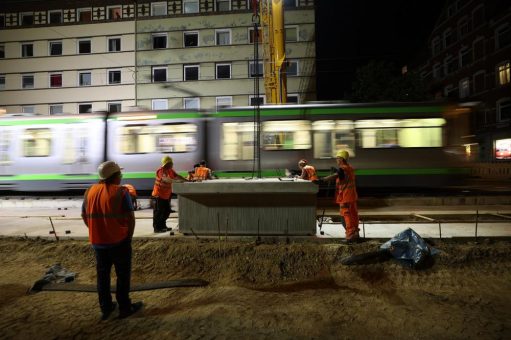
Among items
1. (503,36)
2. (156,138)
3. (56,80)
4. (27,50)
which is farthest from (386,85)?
(27,50)

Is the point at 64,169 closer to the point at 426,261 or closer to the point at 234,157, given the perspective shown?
the point at 234,157

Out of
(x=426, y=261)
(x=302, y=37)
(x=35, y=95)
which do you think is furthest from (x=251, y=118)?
(x=35, y=95)

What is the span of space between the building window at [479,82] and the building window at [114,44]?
3005 cm

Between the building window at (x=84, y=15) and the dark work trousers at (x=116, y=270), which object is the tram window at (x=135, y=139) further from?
the building window at (x=84, y=15)

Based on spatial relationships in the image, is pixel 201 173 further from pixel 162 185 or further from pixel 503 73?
pixel 503 73

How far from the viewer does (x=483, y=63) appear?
96.7ft

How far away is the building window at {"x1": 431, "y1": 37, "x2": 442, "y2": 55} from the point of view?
36969mm

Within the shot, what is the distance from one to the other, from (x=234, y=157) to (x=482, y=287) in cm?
900

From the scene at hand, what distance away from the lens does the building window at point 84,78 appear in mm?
28766

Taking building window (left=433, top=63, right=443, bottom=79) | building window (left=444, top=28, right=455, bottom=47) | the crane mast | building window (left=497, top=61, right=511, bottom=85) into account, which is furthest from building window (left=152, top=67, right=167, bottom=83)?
building window (left=433, top=63, right=443, bottom=79)

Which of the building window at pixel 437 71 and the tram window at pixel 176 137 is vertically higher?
the building window at pixel 437 71

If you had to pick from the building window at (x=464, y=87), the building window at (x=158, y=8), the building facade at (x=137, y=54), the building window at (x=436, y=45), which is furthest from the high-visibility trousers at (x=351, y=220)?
the building window at (x=436, y=45)

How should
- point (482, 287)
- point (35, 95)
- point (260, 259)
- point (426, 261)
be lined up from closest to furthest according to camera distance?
point (482, 287)
point (426, 261)
point (260, 259)
point (35, 95)

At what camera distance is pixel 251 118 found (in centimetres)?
1278
